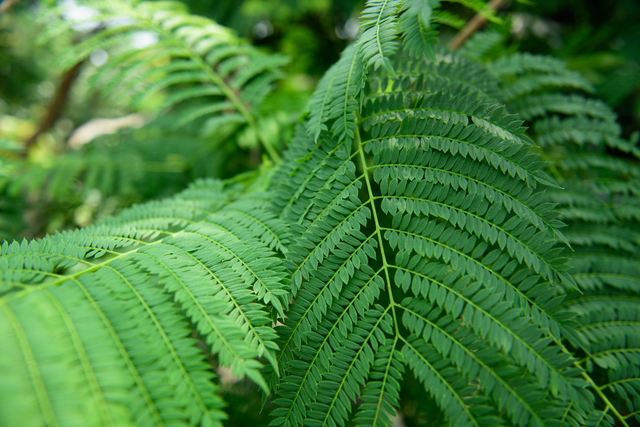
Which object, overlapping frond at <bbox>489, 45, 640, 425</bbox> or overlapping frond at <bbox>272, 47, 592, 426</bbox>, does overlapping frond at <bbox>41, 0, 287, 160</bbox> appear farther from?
overlapping frond at <bbox>489, 45, 640, 425</bbox>

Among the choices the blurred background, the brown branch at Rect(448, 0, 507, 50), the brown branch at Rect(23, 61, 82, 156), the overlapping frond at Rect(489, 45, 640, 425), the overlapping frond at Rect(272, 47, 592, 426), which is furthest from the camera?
the brown branch at Rect(23, 61, 82, 156)

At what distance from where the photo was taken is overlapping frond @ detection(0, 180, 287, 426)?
57 centimetres

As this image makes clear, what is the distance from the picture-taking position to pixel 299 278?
2.72 ft

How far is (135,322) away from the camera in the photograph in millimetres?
691

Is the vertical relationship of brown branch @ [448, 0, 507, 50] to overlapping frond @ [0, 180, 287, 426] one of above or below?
above

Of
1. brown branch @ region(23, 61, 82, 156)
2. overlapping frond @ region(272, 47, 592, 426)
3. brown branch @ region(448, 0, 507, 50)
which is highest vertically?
brown branch @ region(448, 0, 507, 50)

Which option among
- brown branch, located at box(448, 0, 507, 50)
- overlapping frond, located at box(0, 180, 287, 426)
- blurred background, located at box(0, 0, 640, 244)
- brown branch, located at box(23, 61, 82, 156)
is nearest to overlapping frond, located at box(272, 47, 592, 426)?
overlapping frond, located at box(0, 180, 287, 426)

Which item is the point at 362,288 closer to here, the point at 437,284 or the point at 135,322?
the point at 437,284

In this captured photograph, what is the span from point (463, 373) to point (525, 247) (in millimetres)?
337

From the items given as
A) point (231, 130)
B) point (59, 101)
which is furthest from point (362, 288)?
point (59, 101)

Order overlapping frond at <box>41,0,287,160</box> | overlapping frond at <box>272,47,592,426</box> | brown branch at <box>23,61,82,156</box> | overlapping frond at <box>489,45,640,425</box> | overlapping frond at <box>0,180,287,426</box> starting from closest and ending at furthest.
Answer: overlapping frond at <box>0,180,287,426</box> < overlapping frond at <box>272,47,592,426</box> < overlapping frond at <box>489,45,640,425</box> < overlapping frond at <box>41,0,287,160</box> < brown branch at <box>23,61,82,156</box>

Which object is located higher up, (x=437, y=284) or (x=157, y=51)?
(x=157, y=51)

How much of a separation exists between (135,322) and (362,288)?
52 cm

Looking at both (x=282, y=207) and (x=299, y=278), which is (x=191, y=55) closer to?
(x=282, y=207)
